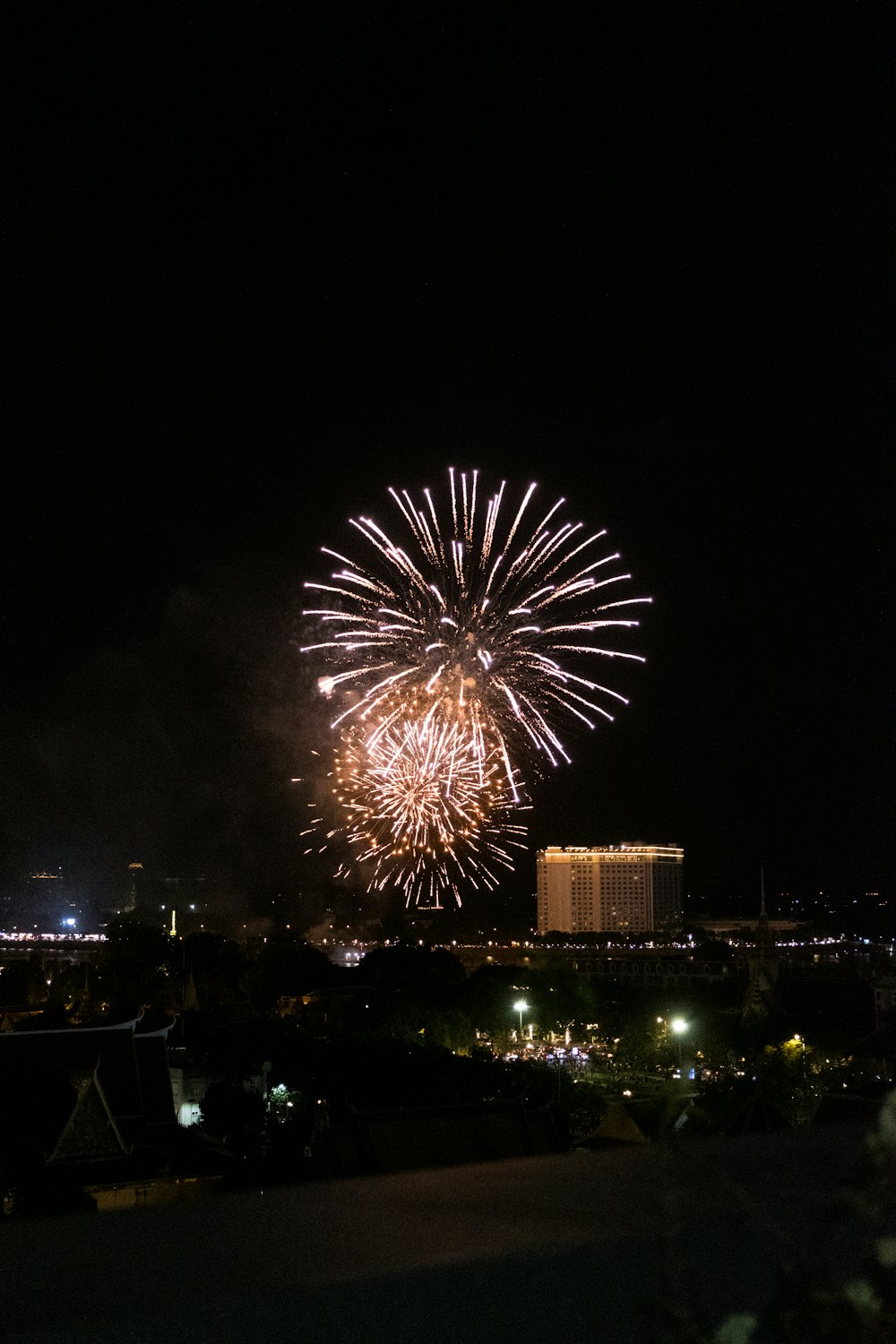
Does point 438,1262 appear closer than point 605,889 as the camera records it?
Yes

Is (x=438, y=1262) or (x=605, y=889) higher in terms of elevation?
(x=438, y=1262)

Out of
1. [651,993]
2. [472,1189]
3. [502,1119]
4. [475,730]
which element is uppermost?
[475,730]

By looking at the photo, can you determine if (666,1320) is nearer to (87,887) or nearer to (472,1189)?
(472,1189)

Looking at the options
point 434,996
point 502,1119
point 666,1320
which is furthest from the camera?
point 434,996

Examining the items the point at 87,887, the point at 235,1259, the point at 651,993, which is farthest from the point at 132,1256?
the point at 87,887
